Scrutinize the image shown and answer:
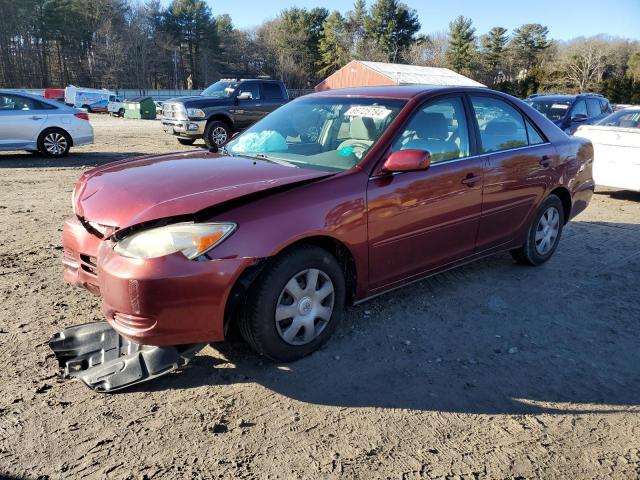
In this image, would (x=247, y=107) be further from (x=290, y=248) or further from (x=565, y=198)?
(x=290, y=248)

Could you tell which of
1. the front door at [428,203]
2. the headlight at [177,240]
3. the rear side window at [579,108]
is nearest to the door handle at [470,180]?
the front door at [428,203]

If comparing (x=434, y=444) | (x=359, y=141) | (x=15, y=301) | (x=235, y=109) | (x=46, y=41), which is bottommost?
(x=434, y=444)

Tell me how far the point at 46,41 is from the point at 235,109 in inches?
2394

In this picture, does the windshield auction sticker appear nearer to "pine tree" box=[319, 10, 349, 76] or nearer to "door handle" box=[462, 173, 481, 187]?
"door handle" box=[462, 173, 481, 187]

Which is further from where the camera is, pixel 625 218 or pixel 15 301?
pixel 625 218

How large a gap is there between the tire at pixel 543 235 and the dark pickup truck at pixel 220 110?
31.5 ft

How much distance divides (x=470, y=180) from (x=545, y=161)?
1237 millimetres

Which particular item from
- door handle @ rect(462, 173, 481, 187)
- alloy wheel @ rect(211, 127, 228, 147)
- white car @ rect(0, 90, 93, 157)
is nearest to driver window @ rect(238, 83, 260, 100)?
alloy wheel @ rect(211, 127, 228, 147)

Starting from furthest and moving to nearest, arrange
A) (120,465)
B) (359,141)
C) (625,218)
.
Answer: (625,218) < (359,141) < (120,465)

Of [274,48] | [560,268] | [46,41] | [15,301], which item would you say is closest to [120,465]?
[15,301]

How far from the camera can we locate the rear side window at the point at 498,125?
423 centimetres

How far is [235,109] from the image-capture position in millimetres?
14477

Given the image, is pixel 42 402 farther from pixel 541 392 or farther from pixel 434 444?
pixel 541 392

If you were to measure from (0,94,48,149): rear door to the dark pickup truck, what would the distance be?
3.60 metres
